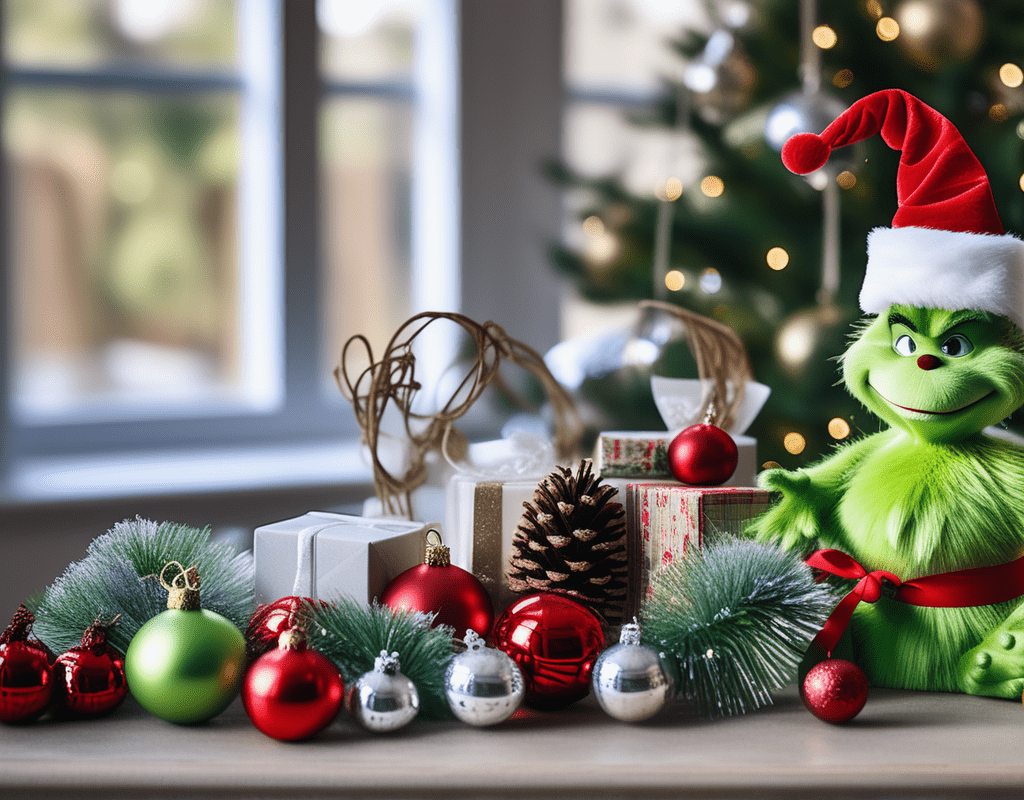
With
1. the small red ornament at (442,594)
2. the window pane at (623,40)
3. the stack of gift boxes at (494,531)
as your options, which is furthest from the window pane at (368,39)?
the small red ornament at (442,594)

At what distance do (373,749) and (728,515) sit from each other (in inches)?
11.8

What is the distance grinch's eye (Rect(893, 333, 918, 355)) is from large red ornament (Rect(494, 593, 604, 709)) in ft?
0.93

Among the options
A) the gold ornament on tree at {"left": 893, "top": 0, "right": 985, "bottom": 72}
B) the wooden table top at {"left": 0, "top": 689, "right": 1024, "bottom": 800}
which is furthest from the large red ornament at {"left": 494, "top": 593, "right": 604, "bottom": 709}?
the gold ornament on tree at {"left": 893, "top": 0, "right": 985, "bottom": 72}

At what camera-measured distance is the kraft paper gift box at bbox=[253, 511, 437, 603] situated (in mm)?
680

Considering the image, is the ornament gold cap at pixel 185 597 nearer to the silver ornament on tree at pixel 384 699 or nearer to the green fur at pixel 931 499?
the silver ornament on tree at pixel 384 699

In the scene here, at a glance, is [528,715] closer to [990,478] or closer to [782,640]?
[782,640]

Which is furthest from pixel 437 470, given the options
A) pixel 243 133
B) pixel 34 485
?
pixel 243 133

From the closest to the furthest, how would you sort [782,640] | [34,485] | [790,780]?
[790,780] → [782,640] → [34,485]

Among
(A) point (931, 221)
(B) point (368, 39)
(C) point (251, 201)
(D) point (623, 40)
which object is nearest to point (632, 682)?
(A) point (931, 221)

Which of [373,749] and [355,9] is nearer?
[373,749]

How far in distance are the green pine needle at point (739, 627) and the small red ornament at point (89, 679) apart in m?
0.35

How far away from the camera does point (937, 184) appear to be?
668mm

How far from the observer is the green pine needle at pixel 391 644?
1.98 ft

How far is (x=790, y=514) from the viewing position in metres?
0.69
